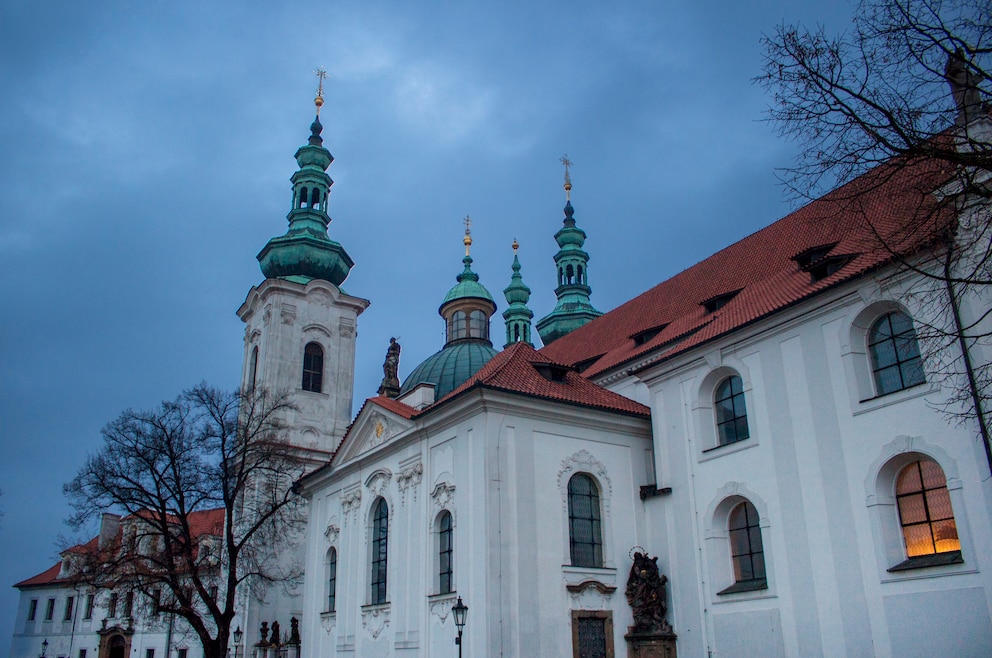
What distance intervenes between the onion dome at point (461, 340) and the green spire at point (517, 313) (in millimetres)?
8009

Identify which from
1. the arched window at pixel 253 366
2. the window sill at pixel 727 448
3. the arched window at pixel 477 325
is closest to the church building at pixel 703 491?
the window sill at pixel 727 448

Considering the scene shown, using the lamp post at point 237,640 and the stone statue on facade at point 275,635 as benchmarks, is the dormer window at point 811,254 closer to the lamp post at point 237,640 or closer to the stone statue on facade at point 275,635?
the stone statue on facade at point 275,635

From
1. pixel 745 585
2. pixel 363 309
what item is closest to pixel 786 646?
pixel 745 585

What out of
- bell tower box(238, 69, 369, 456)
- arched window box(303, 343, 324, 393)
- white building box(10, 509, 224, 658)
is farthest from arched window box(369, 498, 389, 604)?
white building box(10, 509, 224, 658)

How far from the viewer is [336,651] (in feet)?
75.2

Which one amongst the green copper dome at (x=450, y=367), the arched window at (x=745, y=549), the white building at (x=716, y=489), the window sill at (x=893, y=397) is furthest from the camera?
the green copper dome at (x=450, y=367)

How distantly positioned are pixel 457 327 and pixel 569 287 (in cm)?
1401

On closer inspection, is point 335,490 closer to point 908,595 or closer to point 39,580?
point 908,595

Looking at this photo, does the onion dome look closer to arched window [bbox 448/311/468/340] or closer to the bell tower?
arched window [bbox 448/311/468/340]

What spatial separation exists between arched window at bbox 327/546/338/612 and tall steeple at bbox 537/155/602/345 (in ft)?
79.8

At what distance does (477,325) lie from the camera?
3697 cm

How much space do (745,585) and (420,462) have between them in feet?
26.3

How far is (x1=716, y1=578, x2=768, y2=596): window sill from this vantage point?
53.6ft

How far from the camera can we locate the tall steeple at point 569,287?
157ft
